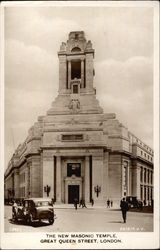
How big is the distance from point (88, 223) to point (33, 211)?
500 mm

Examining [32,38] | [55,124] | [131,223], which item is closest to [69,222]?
[131,223]

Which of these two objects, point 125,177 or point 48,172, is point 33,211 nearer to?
point 48,172

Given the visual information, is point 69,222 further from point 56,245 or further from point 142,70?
point 142,70

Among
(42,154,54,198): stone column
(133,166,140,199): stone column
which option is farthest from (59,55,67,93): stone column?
(133,166,140,199): stone column

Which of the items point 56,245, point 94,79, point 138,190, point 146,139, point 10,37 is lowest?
point 56,245

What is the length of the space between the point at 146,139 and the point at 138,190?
0.46 m

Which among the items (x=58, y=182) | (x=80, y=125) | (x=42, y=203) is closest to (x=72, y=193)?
(x=58, y=182)

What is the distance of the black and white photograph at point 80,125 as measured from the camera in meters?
4.42

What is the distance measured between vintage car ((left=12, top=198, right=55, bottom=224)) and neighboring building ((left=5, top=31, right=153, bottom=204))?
9 cm

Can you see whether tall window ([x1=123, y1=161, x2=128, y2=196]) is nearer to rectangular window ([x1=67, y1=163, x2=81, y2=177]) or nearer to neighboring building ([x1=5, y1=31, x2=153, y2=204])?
neighboring building ([x1=5, y1=31, x2=153, y2=204])

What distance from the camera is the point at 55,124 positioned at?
182 inches

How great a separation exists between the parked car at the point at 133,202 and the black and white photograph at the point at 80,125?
0.04 feet

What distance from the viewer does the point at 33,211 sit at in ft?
14.7

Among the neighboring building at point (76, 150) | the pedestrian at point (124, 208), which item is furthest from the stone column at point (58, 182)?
the pedestrian at point (124, 208)
